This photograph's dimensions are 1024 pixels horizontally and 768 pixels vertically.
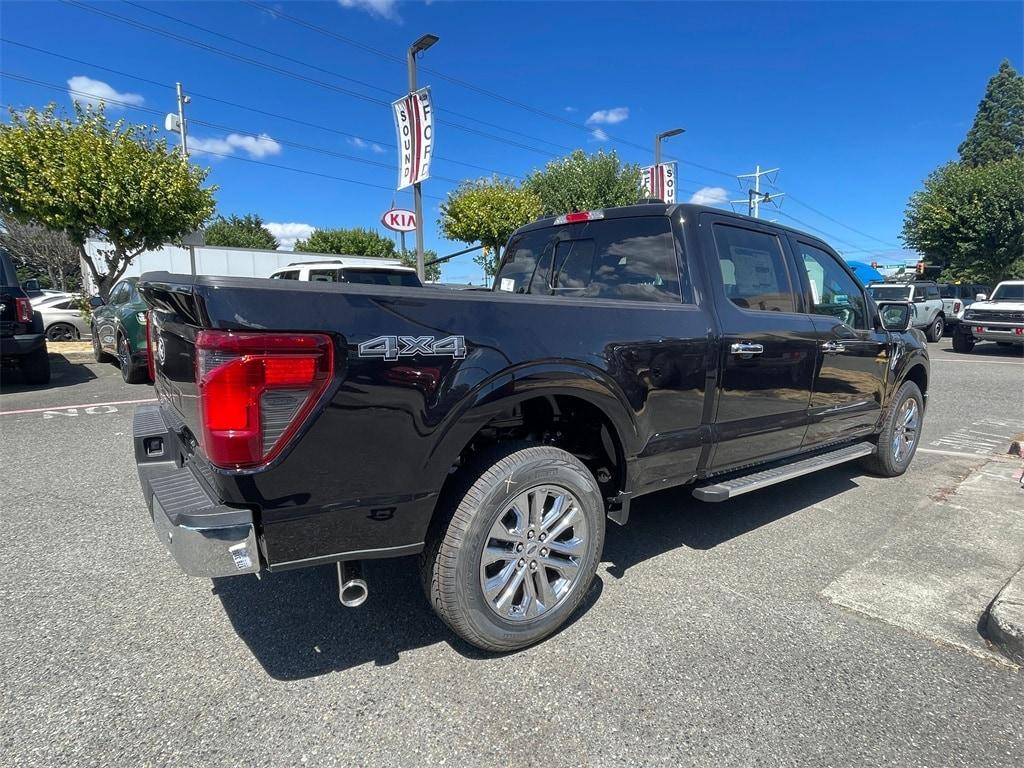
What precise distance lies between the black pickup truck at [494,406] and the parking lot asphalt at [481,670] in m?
0.33

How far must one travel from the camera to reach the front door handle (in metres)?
3.18

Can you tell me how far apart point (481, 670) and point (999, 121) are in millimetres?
67826

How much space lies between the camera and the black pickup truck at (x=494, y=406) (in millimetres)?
1877

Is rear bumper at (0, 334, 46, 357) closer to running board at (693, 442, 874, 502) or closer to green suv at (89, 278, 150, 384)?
green suv at (89, 278, 150, 384)

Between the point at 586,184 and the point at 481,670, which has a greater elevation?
the point at 586,184

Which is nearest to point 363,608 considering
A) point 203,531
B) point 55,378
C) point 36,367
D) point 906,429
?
point 203,531

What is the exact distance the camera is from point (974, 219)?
26.3 m

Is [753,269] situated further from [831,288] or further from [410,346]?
[410,346]

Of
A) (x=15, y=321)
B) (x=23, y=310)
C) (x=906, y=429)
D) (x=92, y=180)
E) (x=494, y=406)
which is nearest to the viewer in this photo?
(x=494, y=406)

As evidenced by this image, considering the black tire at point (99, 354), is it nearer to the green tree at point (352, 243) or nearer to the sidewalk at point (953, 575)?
the sidewalk at point (953, 575)

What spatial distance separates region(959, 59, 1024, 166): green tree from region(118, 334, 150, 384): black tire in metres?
62.8

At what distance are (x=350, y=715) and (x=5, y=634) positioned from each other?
1656mm

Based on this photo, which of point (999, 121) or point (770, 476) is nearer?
point (770, 476)

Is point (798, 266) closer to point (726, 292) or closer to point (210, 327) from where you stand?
point (726, 292)
